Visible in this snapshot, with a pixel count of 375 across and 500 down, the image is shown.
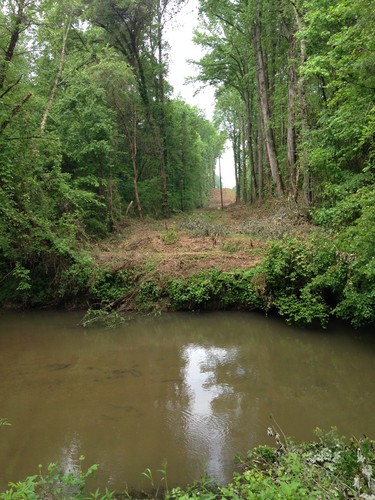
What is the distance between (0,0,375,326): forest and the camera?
8.95m

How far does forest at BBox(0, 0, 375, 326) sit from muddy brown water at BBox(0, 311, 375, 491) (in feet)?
4.70

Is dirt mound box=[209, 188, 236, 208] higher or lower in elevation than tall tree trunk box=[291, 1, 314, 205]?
lower

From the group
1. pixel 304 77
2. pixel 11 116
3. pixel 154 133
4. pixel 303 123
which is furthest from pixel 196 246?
pixel 154 133

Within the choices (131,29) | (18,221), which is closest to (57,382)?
(18,221)

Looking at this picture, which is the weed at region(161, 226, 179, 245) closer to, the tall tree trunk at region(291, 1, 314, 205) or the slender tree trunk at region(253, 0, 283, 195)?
the tall tree trunk at region(291, 1, 314, 205)

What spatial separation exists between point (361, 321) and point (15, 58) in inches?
497

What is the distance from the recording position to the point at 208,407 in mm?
5887

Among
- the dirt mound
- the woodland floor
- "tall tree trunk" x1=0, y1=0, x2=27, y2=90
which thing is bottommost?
the woodland floor

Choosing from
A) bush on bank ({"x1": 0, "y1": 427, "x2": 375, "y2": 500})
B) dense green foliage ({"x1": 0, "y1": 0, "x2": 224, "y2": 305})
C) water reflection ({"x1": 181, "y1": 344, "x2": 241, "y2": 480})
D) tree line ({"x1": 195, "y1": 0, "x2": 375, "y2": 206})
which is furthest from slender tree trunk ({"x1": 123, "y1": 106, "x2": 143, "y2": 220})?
bush on bank ({"x1": 0, "y1": 427, "x2": 375, "y2": 500})

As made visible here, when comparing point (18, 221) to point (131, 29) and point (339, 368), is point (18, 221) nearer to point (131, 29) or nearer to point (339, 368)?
point (339, 368)

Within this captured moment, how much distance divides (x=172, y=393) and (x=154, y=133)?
66.1 ft

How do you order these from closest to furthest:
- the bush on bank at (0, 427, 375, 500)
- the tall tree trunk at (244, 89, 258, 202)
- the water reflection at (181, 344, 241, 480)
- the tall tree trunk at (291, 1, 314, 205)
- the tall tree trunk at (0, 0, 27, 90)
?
1. the bush on bank at (0, 427, 375, 500)
2. the water reflection at (181, 344, 241, 480)
3. the tall tree trunk at (0, 0, 27, 90)
4. the tall tree trunk at (291, 1, 314, 205)
5. the tall tree trunk at (244, 89, 258, 202)

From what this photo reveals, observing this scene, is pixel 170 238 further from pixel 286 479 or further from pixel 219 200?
pixel 219 200

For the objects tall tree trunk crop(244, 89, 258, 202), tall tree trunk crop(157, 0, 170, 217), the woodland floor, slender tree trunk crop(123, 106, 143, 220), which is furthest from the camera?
tall tree trunk crop(244, 89, 258, 202)
